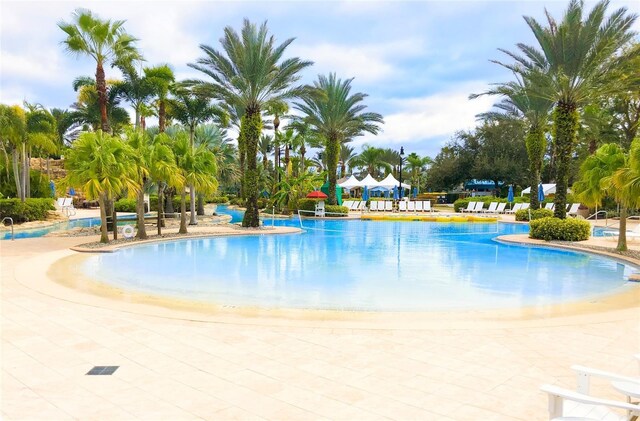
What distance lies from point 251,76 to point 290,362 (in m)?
17.7

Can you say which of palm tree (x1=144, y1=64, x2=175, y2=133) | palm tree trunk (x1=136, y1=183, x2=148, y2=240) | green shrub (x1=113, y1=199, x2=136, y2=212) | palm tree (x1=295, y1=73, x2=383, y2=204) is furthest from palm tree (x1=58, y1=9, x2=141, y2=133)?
green shrub (x1=113, y1=199, x2=136, y2=212)

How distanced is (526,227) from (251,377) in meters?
23.5

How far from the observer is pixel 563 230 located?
16.6 m

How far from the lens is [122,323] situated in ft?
19.3

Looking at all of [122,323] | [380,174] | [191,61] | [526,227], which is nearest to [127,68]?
[191,61]

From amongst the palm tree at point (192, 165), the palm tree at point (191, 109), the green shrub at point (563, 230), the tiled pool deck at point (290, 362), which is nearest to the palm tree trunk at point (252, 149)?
the palm tree at point (192, 165)

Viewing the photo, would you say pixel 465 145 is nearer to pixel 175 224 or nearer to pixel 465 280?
pixel 175 224

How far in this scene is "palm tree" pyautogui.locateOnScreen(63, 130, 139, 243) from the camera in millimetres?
13805

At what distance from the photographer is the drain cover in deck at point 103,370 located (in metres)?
4.17

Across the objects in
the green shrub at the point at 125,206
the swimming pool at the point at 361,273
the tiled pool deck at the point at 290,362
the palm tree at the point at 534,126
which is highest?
the palm tree at the point at 534,126

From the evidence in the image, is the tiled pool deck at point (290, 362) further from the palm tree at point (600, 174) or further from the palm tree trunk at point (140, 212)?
the palm tree trunk at point (140, 212)

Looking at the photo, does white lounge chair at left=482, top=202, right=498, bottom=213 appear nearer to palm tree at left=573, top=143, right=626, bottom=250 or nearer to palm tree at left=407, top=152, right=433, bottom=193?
palm tree at left=573, top=143, right=626, bottom=250

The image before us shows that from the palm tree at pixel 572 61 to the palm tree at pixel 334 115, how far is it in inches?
512

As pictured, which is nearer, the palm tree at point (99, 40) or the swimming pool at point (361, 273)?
the swimming pool at point (361, 273)
